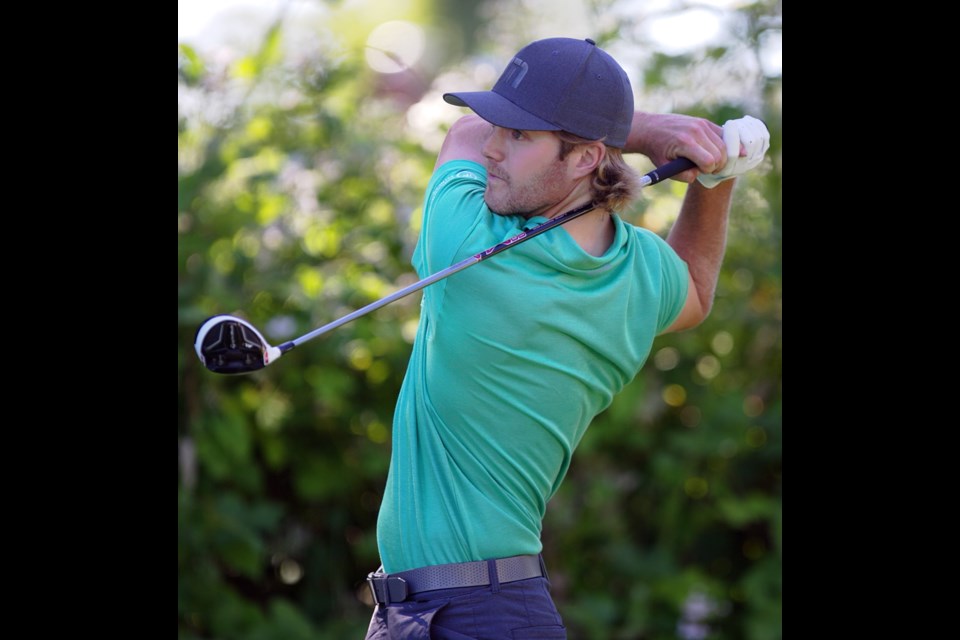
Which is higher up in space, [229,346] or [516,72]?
[516,72]

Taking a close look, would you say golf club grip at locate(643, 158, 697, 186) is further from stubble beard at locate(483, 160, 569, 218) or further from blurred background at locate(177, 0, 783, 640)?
blurred background at locate(177, 0, 783, 640)

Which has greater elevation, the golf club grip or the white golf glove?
the white golf glove

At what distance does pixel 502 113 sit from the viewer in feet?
9.20

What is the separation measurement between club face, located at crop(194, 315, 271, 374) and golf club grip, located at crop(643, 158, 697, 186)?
3.22 feet

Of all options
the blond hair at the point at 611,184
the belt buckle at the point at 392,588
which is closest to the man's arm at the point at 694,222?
the blond hair at the point at 611,184

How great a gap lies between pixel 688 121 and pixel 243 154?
124 inches

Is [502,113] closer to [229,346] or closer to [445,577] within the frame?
[229,346]

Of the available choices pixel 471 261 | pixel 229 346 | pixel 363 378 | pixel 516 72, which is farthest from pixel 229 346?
pixel 363 378

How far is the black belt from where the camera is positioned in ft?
9.23

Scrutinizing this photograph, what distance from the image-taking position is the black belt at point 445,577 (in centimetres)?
281

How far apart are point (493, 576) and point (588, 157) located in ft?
3.21

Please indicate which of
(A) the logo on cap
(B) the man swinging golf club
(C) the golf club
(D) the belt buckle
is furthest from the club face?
(A) the logo on cap

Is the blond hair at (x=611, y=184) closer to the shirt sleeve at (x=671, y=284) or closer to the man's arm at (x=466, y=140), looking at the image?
the shirt sleeve at (x=671, y=284)

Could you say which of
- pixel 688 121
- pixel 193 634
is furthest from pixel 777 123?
pixel 193 634
